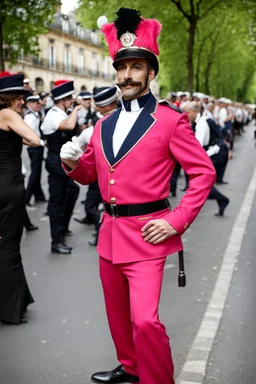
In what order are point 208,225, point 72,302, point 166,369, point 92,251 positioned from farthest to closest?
1. point 208,225
2. point 92,251
3. point 72,302
4. point 166,369

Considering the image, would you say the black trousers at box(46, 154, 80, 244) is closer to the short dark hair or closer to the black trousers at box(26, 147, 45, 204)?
the short dark hair

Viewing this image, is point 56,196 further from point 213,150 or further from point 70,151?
point 70,151

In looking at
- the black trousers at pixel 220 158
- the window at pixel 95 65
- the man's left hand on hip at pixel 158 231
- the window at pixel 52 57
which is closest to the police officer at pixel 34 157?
the black trousers at pixel 220 158

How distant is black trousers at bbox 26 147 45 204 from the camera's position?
10781mm

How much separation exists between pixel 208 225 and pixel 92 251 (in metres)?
2.19

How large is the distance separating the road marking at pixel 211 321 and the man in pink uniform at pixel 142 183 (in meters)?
0.73

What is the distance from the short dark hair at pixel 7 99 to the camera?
5062 millimetres

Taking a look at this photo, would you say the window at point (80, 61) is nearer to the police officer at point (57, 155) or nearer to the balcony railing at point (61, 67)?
the balcony railing at point (61, 67)

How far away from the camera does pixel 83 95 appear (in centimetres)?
1348

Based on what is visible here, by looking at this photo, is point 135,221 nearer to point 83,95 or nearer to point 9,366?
point 9,366

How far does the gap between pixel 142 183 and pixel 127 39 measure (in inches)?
31.2

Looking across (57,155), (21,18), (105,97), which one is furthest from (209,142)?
(21,18)

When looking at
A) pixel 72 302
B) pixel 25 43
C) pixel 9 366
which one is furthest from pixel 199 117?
pixel 25 43

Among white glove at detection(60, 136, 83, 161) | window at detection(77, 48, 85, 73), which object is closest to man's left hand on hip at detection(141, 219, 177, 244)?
white glove at detection(60, 136, 83, 161)
